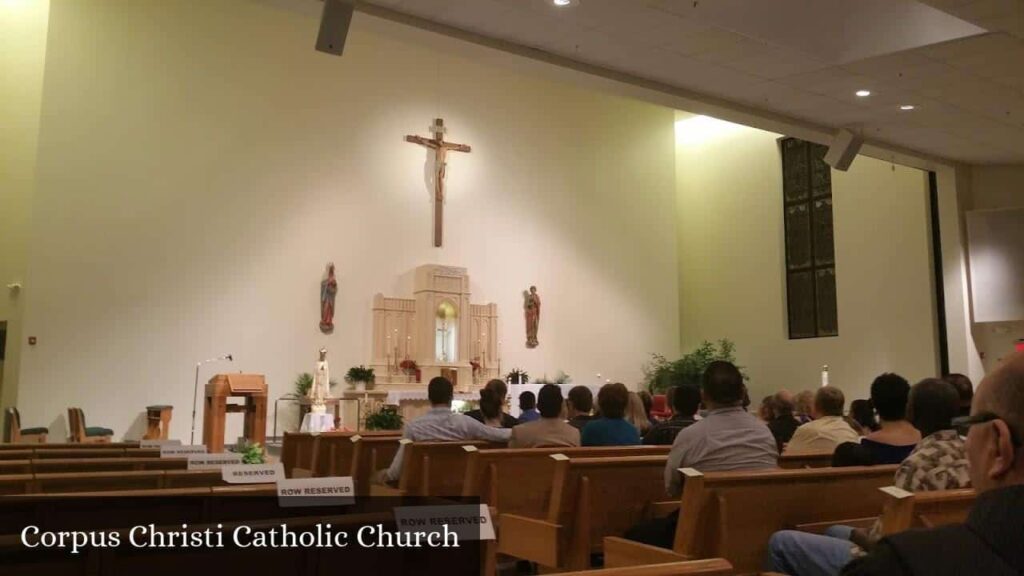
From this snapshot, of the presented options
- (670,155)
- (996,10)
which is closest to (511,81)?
(670,155)

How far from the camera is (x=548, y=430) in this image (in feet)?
14.5

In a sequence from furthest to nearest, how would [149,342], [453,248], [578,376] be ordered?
1. [578,376]
2. [453,248]
3. [149,342]

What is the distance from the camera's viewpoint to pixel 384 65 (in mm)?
12094

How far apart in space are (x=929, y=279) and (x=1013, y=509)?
11.6 metres

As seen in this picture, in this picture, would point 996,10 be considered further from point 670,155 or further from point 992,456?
point 670,155

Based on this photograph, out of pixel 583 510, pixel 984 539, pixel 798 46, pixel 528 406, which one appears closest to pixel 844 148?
pixel 798 46

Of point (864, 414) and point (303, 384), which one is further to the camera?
point (303, 384)

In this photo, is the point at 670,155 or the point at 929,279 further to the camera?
the point at 670,155

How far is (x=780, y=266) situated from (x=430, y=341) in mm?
5741

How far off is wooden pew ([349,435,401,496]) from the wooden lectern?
3.91 meters

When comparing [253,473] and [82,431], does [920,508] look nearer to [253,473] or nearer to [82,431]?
[253,473]

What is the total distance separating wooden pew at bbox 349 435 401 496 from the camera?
4.93 meters

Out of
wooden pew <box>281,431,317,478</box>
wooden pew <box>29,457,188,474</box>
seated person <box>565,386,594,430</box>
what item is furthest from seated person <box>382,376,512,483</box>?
wooden pew <box>29,457,188,474</box>

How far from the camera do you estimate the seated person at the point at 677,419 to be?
466 cm
